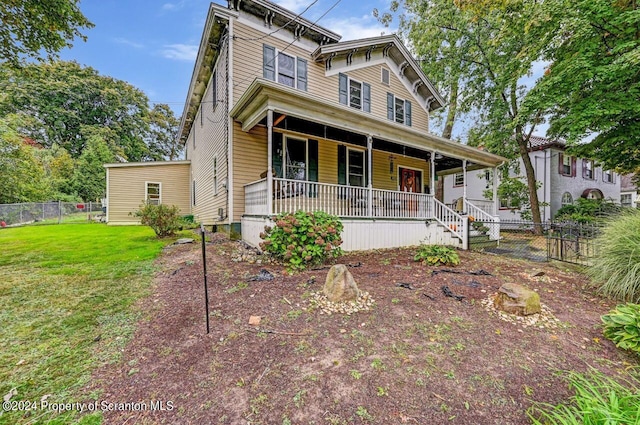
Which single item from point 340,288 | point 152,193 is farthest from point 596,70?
point 152,193

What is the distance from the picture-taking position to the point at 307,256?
5043mm

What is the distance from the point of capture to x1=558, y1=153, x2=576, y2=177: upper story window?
1658 cm

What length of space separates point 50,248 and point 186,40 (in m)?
12.8

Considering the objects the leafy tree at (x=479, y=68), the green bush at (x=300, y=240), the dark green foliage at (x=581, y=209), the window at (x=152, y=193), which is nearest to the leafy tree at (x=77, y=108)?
the window at (x=152, y=193)

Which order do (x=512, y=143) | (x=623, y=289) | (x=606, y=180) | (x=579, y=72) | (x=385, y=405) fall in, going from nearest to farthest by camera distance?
1. (x=385, y=405)
2. (x=623, y=289)
3. (x=579, y=72)
4. (x=512, y=143)
5. (x=606, y=180)

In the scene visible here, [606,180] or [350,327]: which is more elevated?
[606,180]

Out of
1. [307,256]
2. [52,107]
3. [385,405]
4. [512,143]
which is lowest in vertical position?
[385,405]

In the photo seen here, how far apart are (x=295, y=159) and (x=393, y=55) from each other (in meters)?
7.27

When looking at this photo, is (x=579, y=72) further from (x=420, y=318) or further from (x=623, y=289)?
(x=420, y=318)

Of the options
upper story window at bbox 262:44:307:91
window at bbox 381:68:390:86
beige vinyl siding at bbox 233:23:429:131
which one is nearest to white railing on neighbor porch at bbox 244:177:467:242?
beige vinyl siding at bbox 233:23:429:131

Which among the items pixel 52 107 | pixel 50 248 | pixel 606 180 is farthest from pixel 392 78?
pixel 52 107

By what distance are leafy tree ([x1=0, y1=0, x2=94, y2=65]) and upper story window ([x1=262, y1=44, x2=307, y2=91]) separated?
15.7 ft

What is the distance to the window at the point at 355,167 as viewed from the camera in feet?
33.1

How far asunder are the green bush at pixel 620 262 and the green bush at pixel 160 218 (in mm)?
10802
